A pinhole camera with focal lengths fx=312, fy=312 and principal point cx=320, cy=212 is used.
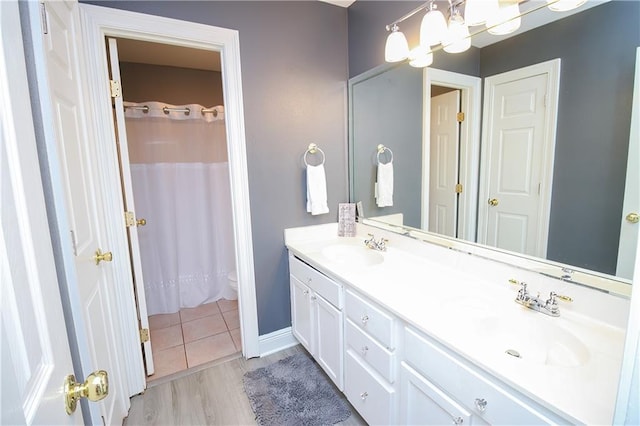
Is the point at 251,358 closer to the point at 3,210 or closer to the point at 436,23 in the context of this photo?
the point at 3,210

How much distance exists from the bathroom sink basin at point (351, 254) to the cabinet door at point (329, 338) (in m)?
0.32

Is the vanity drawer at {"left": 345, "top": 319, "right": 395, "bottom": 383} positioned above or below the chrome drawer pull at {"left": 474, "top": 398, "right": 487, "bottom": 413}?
below

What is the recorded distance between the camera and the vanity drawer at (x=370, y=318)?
1.22 meters

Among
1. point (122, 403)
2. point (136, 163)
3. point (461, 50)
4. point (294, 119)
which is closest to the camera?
point (461, 50)

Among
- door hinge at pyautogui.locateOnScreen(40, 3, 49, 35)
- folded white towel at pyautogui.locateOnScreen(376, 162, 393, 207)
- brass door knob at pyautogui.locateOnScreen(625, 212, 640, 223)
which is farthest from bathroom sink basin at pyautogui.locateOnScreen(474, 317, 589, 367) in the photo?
door hinge at pyautogui.locateOnScreen(40, 3, 49, 35)

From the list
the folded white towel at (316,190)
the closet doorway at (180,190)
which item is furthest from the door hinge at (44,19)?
the closet doorway at (180,190)

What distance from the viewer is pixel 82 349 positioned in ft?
2.24

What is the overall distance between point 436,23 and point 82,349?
5.91 ft

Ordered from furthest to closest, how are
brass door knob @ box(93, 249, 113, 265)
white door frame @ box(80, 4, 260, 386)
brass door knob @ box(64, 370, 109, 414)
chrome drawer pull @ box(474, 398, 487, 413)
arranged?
white door frame @ box(80, 4, 260, 386)
brass door knob @ box(93, 249, 113, 265)
chrome drawer pull @ box(474, 398, 487, 413)
brass door knob @ box(64, 370, 109, 414)

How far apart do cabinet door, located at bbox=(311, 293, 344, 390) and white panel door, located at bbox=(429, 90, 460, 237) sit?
73 cm

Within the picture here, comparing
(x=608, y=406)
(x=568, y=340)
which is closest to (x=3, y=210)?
(x=608, y=406)

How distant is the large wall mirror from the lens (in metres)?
1.02

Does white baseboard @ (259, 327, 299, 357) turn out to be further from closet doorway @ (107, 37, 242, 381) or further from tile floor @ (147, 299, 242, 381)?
closet doorway @ (107, 37, 242, 381)

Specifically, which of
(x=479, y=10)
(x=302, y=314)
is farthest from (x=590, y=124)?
(x=302, y=314)
